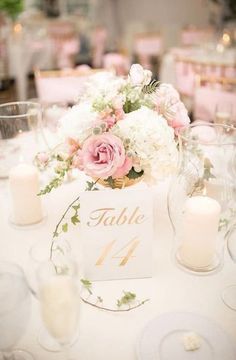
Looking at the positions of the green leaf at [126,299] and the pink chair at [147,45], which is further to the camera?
the pink chair at [147,45]

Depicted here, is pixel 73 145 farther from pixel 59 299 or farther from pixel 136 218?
pixel 59 299

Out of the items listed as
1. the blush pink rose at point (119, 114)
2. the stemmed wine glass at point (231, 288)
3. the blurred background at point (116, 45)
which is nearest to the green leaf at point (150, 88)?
the blush pink rose at point (119, 114)

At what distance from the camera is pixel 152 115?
0.93 metres

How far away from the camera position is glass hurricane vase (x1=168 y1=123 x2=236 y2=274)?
100 centimetres

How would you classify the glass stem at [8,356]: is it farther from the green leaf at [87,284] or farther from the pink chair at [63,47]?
the pink chair at [63,47]

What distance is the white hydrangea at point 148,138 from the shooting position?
0.90m

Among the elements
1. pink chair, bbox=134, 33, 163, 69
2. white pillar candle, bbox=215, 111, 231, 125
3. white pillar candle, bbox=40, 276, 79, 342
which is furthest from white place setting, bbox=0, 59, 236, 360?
pink chair, bbox=134, 33, 163, 69

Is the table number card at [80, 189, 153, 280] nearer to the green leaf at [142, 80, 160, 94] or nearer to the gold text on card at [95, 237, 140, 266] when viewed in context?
the gold text on card at [95, 237, 140, 266]

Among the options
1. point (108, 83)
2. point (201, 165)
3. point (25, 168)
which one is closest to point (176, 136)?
point (201, 165)

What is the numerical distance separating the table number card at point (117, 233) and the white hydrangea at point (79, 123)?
0.16 metres

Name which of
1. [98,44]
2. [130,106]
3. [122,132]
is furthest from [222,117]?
[98,44]

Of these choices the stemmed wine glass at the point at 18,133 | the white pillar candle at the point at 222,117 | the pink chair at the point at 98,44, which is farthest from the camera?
the pink chair at the point at 98,44

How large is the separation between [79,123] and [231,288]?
0.56 meters

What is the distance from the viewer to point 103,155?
0.89 metres
